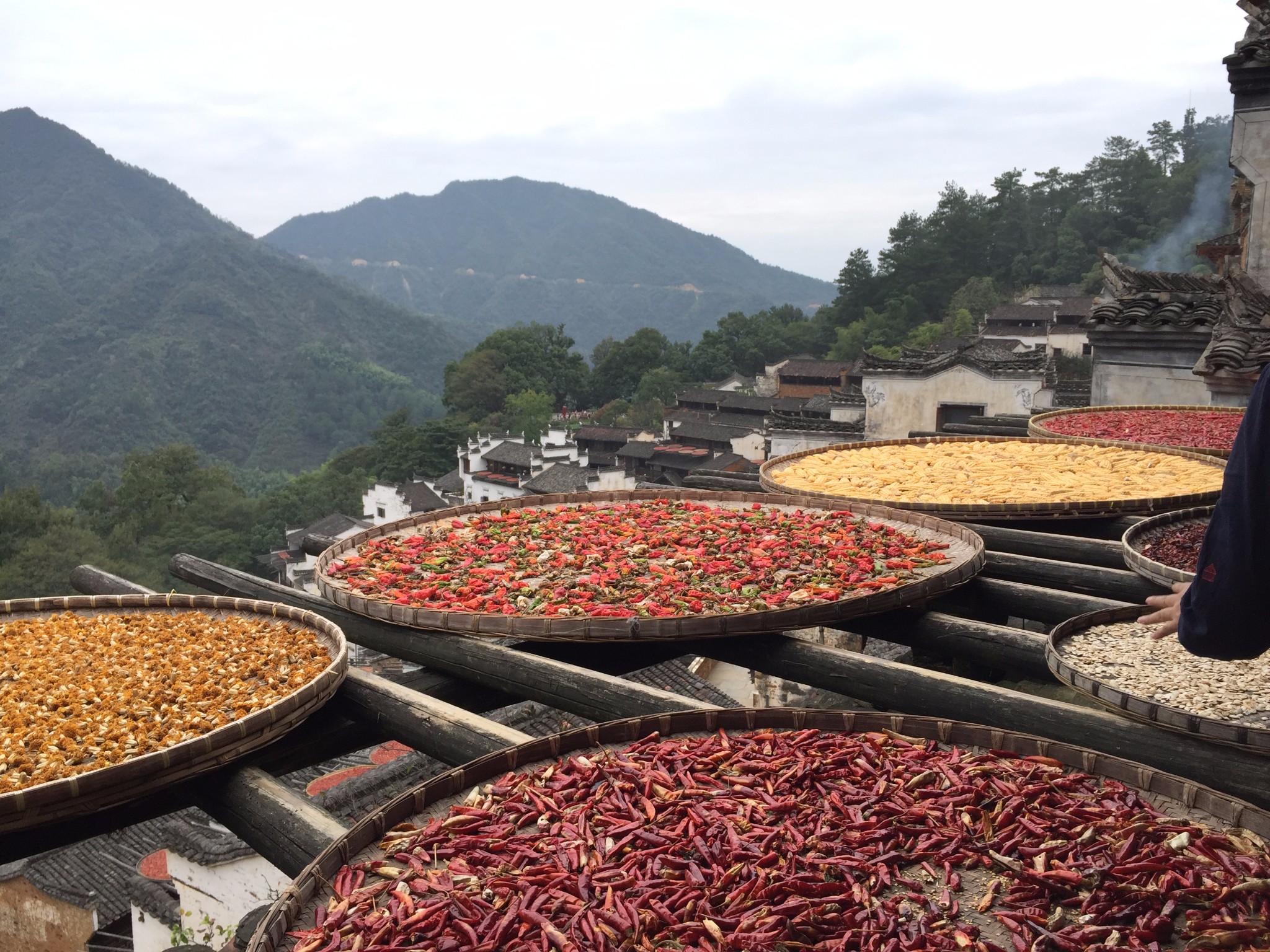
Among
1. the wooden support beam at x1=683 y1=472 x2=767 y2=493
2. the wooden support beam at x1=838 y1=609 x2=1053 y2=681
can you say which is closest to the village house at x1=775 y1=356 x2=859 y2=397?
the wooden support beam at x1=683 y1=472 x2=767 y2=493

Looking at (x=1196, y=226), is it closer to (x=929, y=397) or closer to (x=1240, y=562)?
(x=929, y=397)

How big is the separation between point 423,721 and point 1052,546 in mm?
2425

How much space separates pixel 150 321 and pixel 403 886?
9604 centimetres

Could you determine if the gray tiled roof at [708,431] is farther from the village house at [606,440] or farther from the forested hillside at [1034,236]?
the forested hillside at [1034,236]

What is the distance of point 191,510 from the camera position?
45.5 metres

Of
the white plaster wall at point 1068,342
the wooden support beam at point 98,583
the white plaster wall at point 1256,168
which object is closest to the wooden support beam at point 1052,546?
the wooden support beam at point 98,583

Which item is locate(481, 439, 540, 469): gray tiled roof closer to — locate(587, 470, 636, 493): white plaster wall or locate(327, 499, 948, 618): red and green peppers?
locate(587, 470, 636, 493): white plaster wall

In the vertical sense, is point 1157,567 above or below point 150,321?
below

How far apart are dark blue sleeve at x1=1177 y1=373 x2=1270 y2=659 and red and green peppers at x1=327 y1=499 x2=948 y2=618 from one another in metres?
1.16

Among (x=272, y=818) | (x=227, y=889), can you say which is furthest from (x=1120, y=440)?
(x=227, y=889)

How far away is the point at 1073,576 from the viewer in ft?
10.3

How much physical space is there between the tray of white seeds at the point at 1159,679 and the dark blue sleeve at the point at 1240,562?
338 millimetres

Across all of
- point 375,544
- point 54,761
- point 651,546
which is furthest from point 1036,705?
point 375,544

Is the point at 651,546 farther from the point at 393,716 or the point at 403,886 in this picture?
the point at 403,886
